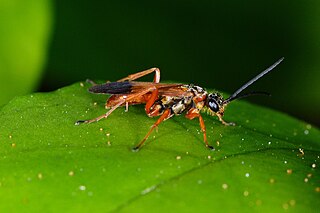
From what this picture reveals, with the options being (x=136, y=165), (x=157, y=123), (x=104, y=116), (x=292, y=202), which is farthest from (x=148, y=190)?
(x=104, y=116)

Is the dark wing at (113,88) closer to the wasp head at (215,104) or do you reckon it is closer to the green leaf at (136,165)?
the green leaf at (136,165)

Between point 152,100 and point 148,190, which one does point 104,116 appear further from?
point 148,190

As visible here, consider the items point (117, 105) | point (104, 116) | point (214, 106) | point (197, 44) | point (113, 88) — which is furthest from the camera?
point (197, 44)

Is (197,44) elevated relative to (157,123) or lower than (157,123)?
lower

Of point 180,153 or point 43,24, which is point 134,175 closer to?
point 180,153

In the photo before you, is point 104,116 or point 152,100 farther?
point 152,100

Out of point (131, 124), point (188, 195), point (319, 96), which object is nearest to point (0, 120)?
point (131, 124)

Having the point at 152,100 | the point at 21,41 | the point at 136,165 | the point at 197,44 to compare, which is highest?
the point at 136,165
